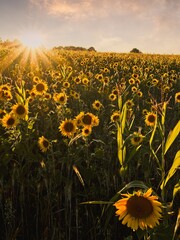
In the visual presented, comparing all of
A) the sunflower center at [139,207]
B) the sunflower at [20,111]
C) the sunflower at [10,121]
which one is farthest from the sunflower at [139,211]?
the sunflower at [20,111]

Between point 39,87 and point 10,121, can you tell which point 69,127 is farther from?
point 39,87

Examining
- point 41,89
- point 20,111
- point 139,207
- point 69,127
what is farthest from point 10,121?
point 139,207

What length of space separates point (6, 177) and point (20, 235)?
82 centimetres

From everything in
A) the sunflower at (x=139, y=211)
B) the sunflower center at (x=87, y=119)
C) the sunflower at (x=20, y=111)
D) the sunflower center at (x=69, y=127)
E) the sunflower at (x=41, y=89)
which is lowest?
the sunflower at (x=139, y=211)

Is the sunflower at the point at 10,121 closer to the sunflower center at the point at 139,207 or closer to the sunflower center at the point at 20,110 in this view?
the sunflower center at the point at 20,110

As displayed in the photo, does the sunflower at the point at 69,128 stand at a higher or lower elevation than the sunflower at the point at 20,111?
lower

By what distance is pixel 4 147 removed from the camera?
327 cm

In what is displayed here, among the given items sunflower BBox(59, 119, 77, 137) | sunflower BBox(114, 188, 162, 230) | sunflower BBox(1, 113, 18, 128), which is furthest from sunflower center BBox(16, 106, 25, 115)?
sunflower BBox(114, 188, 162, 230)

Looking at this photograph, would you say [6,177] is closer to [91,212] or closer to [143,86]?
[91,212]

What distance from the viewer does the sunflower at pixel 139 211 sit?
1.60 metres

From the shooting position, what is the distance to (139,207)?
167 centimetres

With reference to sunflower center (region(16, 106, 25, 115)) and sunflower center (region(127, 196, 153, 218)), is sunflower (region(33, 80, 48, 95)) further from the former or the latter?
sunflower center (region(127, 196, 153, 218))

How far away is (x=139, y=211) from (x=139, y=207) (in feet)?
0.08

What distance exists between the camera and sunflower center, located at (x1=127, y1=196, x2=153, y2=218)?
1.63 metres
